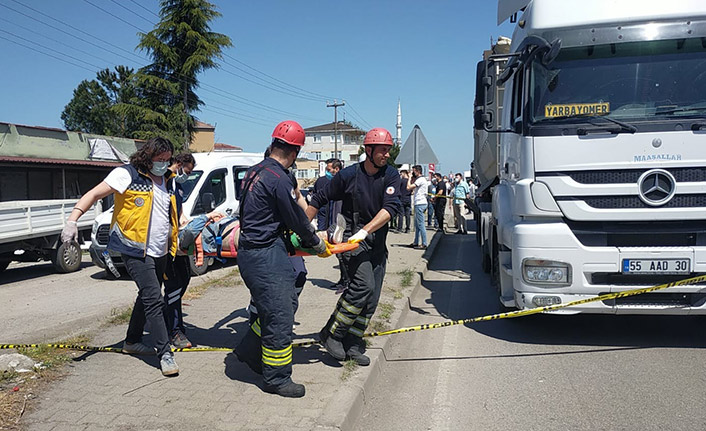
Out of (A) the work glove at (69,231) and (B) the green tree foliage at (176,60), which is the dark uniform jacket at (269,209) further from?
(B) the green tree foliage at (176,60)

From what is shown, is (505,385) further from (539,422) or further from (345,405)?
(345,405)

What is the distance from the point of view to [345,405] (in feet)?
12.7

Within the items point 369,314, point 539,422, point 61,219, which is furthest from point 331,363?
point 61,219

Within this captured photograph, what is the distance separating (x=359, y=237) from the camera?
14.9 ft

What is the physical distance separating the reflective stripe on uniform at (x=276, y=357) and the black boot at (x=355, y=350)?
94 centimetres

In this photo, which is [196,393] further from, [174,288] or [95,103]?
[95,103]

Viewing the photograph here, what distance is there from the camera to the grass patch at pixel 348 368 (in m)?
4.50

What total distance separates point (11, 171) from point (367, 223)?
16011mm

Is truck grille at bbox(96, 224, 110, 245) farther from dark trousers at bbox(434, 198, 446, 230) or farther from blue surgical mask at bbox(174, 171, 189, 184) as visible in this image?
dark trousers at bbox(434, 198, 446, 230)

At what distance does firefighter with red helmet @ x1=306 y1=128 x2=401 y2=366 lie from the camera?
4.68 meters

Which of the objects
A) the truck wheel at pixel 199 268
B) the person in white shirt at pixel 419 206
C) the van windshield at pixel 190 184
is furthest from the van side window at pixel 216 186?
the person in white shirt at pixel 419 206

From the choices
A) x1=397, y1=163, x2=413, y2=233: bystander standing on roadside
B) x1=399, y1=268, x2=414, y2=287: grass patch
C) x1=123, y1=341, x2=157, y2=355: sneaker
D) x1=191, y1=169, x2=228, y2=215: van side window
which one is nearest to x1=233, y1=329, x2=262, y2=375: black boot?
x1=123, y1=341, x2=157, y2=355: sneaker

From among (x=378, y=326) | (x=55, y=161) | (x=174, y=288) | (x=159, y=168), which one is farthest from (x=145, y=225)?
(x=55, y=161)

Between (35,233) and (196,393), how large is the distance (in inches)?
312
